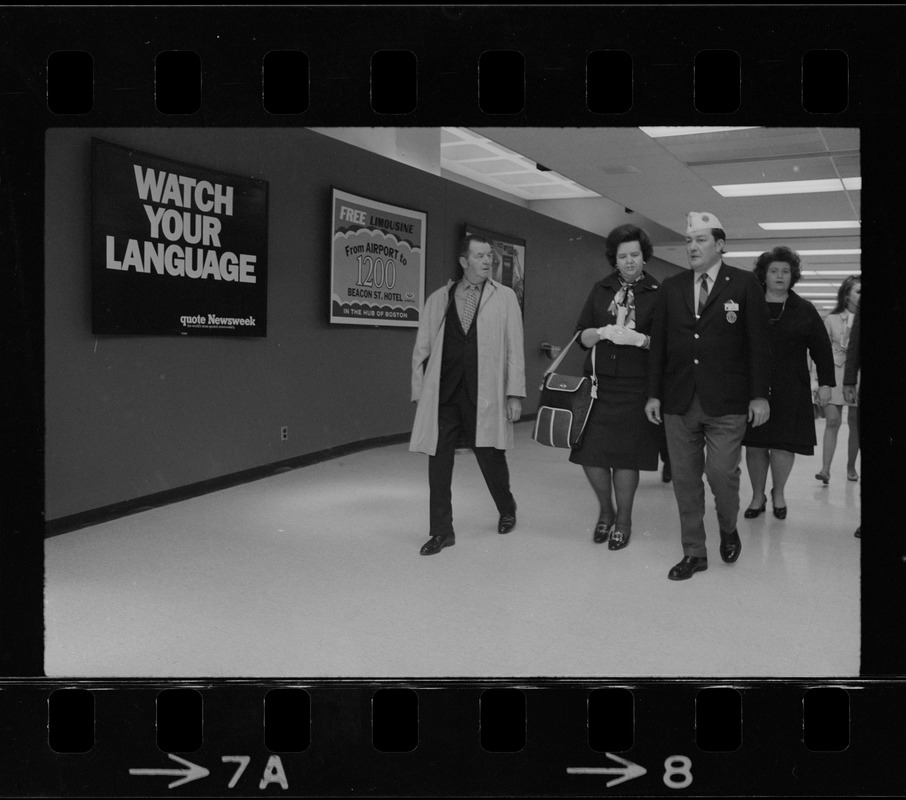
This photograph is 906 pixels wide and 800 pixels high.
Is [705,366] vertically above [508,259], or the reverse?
[508,259]

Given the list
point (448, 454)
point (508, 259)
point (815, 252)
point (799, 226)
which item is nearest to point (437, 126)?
point (448, 454)

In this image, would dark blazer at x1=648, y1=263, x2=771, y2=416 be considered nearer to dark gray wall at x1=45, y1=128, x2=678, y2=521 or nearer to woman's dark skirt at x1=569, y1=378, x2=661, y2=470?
woman's dark skirt at x1=569, y1=378, x2=661, y2=470

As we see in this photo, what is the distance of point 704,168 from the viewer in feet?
20.7

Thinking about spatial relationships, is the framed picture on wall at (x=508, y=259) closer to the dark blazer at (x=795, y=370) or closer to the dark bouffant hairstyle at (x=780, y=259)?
the dark bouffant hairstyle at (x=780, y=259)

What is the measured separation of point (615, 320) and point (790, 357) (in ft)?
2.98

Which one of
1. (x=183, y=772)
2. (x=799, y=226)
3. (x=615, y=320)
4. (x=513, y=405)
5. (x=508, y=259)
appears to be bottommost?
(x=183, y=772)

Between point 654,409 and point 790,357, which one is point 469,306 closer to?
point 654,409

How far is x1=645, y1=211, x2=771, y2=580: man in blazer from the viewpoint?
9.88 ft

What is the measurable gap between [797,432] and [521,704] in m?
2.65

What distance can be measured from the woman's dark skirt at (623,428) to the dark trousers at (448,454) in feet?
1.47
